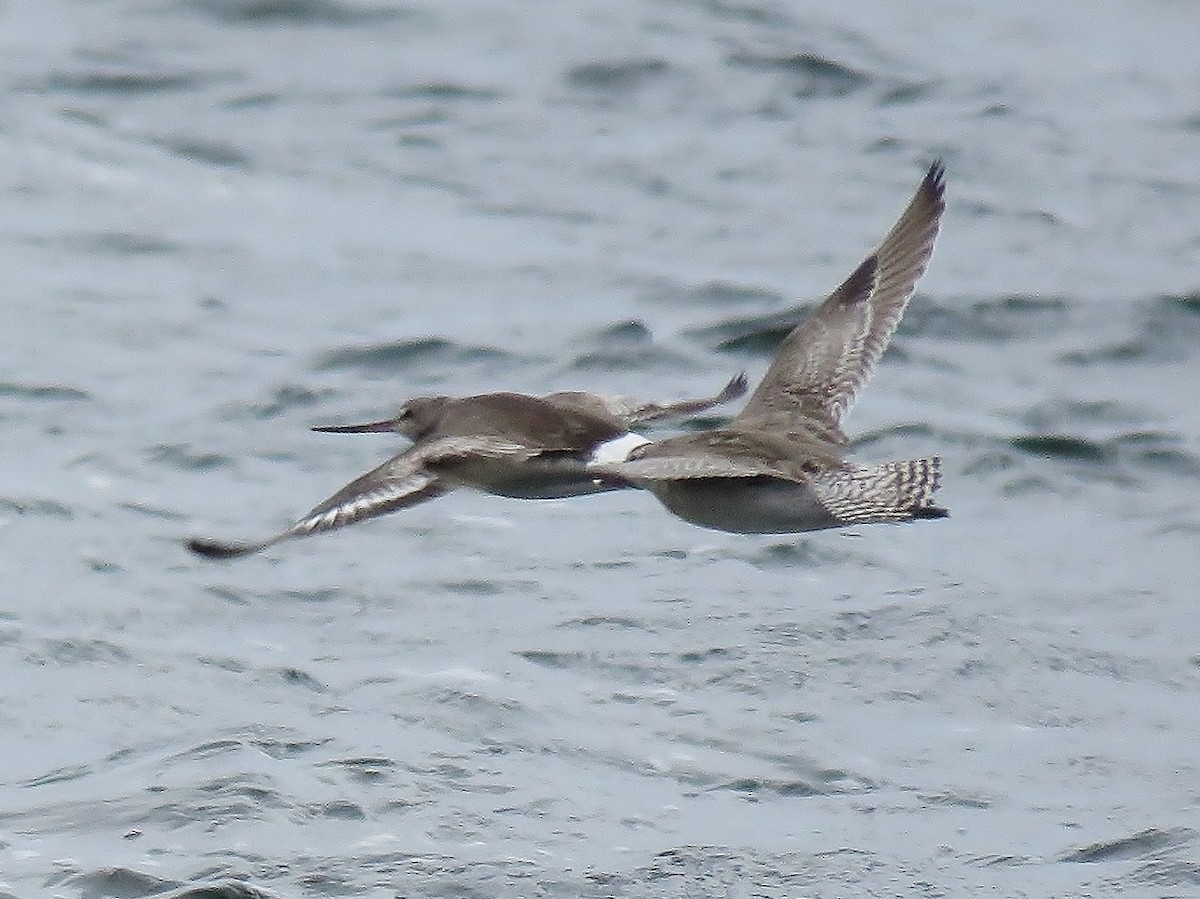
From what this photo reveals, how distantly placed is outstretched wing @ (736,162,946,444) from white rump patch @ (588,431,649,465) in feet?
1.16

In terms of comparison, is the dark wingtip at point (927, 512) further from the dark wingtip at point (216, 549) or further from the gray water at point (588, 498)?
the dark wingtip at point (216, 549)

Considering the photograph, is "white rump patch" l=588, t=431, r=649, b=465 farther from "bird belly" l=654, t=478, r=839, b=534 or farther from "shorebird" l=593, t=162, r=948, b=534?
"bird belly" l=654, t=478, r=839, b=534

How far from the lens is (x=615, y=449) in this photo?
7.57 metres

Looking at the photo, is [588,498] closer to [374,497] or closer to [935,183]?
[935,183]

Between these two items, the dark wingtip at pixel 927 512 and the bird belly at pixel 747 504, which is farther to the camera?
the bird belly at pixel 747 504

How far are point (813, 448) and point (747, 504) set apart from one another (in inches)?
17.5

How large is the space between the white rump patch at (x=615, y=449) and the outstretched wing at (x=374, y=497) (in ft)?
1.48

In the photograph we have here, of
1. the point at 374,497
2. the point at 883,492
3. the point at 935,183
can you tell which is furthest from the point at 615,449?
the point at 935,183

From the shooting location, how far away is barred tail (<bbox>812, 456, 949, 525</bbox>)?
6.72m

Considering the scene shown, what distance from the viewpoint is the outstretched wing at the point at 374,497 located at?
6996 millimetres

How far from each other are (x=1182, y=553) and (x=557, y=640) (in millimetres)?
2447

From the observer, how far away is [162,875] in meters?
7.01

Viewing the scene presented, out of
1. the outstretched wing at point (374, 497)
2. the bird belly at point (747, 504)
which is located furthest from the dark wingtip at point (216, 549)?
the bird belly at point (747, 504)

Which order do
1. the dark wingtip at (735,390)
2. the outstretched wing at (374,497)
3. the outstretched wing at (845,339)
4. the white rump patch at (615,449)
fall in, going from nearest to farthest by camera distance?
the outstretched wing at (374,497), the white rump patch at (615,449), the outstretched wing at (845,339), the dark wingtip at (735,390)
